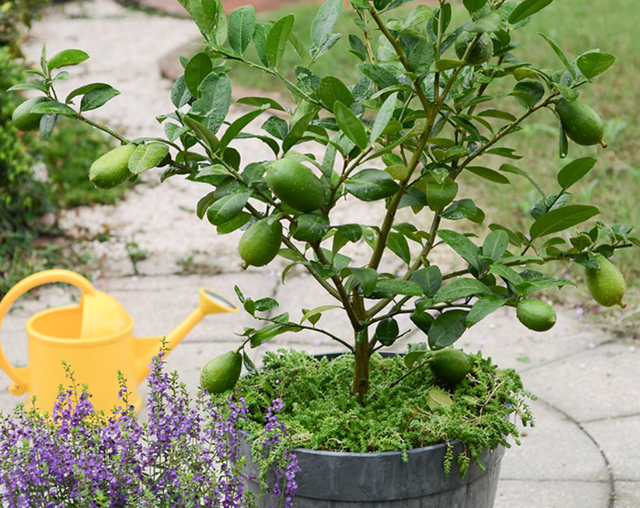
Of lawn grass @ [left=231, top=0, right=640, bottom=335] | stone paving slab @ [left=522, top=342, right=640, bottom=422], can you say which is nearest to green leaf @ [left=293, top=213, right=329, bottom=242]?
stone paving slab @ [left=522, top=342, right=640, bottom=422]

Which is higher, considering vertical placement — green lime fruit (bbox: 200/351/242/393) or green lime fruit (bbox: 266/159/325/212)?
green lime fruit (bbox: 266/159/325/212)

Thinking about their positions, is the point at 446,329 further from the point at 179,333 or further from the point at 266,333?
the point at 179,333

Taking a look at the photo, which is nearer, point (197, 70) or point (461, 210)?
point (197, 70)

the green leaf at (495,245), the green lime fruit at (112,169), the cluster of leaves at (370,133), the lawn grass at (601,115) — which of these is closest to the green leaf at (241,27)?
the cluster of leaves at (370,133)

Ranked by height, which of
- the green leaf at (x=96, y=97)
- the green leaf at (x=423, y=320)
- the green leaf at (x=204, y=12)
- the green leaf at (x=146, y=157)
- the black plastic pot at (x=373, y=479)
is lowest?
the black plastic pot at (x=373, y=479)

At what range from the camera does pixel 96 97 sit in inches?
43.3

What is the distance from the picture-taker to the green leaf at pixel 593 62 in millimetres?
1042

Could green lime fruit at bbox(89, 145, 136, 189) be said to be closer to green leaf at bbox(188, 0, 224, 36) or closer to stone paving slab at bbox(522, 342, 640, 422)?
green leaf at bbox(188, 0, 224, 36)

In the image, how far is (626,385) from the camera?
2223 mm

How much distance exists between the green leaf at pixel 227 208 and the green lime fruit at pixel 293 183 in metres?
0.06

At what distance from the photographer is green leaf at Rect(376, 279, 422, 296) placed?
1159mm

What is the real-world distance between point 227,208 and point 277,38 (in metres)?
0.26

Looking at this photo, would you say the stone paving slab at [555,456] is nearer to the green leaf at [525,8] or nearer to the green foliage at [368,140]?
the green foliage at [368,140]

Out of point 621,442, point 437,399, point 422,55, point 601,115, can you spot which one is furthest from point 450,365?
point 601,115
